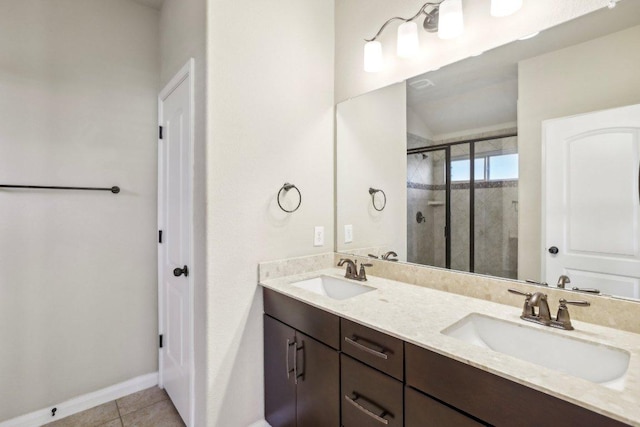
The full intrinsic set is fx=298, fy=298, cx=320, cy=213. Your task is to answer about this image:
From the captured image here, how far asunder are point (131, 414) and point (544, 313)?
2.36 metres

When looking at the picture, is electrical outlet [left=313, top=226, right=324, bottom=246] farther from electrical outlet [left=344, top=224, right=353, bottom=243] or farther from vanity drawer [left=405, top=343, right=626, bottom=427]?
vanity drawer [left=405, top=343, right=626, bottom=427]

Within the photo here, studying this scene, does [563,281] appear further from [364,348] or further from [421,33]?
[421,33]

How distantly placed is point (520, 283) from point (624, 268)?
32 cm

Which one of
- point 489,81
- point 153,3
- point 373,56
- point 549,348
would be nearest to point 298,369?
point 549,348

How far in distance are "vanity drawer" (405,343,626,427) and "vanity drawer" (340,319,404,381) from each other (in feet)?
0.12

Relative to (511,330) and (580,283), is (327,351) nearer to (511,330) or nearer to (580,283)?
(511,330)

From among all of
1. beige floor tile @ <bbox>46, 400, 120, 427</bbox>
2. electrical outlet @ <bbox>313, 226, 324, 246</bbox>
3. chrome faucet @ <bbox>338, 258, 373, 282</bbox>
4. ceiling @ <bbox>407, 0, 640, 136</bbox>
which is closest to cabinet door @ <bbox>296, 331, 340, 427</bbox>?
chrome faucet @ <bbox>338, 258, 373, 282</bbox>

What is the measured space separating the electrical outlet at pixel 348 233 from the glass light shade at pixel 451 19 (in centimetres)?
118

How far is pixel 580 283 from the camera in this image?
112 cm

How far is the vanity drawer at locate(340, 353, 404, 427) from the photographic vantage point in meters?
1.00

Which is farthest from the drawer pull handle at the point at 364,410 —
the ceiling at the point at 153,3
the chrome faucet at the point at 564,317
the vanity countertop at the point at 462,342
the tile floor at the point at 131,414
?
the ceiling at the point at 153,3

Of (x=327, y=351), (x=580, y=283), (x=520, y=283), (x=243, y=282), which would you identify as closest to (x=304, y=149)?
(x=243, y=282)

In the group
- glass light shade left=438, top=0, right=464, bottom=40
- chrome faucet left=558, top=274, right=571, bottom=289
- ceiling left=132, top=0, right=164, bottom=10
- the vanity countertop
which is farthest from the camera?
ceiling left=132, top=0, right=164, bottom=10

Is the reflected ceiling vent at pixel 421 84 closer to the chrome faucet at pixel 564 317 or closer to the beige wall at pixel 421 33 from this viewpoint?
the beige wall at pixel 421 33
